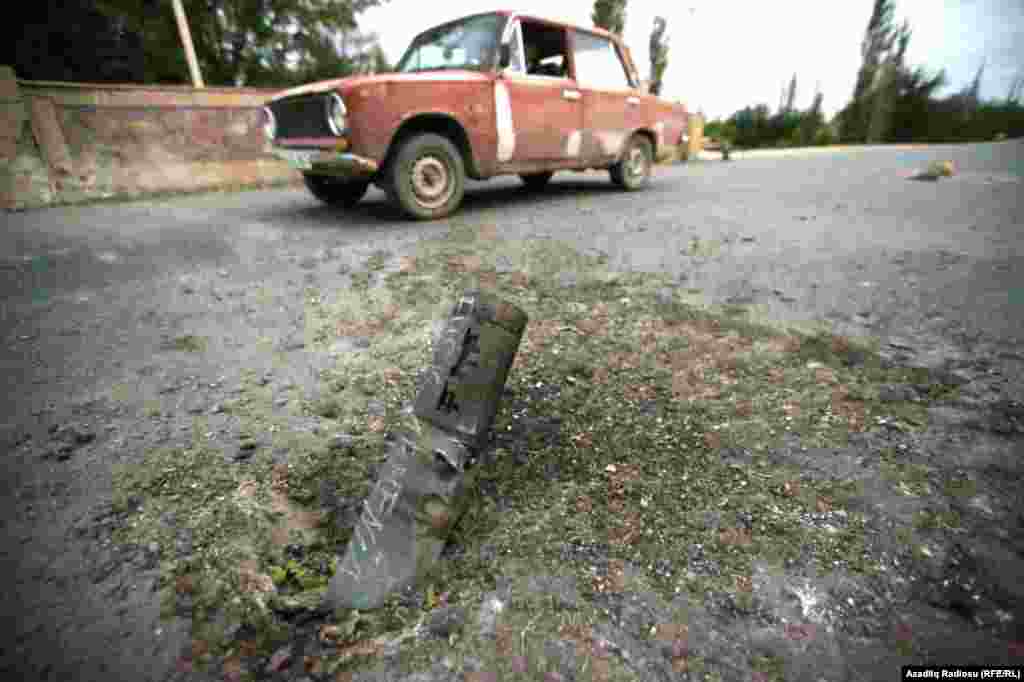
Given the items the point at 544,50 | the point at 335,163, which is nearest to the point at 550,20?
the point at 544,50

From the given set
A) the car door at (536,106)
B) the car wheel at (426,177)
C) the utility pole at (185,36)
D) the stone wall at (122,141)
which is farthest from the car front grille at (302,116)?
the utility pole at (185,36)

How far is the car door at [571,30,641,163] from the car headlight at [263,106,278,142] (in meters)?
2.78

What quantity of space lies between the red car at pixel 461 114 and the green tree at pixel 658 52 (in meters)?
11.9

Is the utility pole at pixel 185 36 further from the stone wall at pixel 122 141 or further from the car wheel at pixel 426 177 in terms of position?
the car wheel at pixel 426 177

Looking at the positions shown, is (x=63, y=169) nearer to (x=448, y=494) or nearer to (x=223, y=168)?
(x=223, y=168)

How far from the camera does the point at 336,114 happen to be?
11.0ft

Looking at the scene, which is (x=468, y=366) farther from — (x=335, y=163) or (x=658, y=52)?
(x=658, y=52)

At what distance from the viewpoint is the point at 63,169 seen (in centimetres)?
535

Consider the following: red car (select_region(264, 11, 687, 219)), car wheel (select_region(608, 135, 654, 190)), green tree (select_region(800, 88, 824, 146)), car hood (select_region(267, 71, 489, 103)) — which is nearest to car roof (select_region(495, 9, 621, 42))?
red car (select_region(264, 11, 687, 219))

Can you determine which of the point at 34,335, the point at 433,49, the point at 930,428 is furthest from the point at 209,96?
the point at 930,428

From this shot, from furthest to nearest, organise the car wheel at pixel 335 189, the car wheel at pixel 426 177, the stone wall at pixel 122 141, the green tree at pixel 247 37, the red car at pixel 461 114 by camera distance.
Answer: the green tree at pixel 247 37, the stone wall at pixel 122 141, the car wheel at pixel 335 189, the car wheel at pixel 426 177, the red car at pixel 461 114

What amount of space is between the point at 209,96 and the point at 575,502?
7.50 meters

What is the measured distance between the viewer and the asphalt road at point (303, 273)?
1.01 meters

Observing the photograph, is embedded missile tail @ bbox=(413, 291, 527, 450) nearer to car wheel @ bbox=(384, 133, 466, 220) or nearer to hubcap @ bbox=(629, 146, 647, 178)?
car wheel @ bbox=(384, 133, 466, 220)
